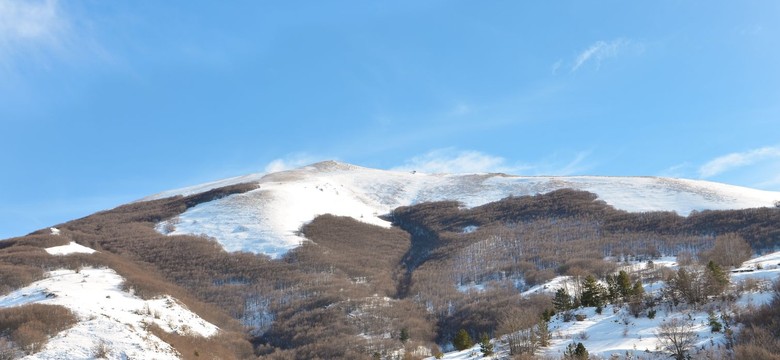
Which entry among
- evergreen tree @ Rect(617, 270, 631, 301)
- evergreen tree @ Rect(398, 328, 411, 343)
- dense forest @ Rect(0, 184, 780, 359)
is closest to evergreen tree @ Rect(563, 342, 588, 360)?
evergreen tree @ Rect(617, 270, 631, 301)

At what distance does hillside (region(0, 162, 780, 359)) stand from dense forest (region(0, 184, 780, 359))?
9.3 inches

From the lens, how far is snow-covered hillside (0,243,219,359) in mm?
30734

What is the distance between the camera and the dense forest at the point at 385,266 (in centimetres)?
4438

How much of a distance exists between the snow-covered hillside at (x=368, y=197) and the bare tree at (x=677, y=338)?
50.5 meters

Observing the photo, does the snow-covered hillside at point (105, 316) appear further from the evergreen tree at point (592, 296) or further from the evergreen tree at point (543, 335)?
the evergreen tree at point (592, 296)

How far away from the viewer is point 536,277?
173 ft

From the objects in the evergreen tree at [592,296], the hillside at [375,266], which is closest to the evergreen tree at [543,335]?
the hillside at [375,266]

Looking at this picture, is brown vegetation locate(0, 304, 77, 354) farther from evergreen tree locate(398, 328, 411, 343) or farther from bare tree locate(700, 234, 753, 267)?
bare tree locate(700, 234, 753, 267)

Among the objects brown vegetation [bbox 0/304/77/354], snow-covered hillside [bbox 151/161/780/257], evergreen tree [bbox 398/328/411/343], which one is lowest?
evergreen tree [bbox 398/328/411/343]

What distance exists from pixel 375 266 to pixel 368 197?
119 ft

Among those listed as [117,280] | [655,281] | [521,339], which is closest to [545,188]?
[655,281]

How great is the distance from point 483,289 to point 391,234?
1031 inches

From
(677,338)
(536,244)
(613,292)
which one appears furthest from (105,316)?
(536,244)

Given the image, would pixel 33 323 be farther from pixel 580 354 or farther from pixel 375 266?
pixel 375 266
